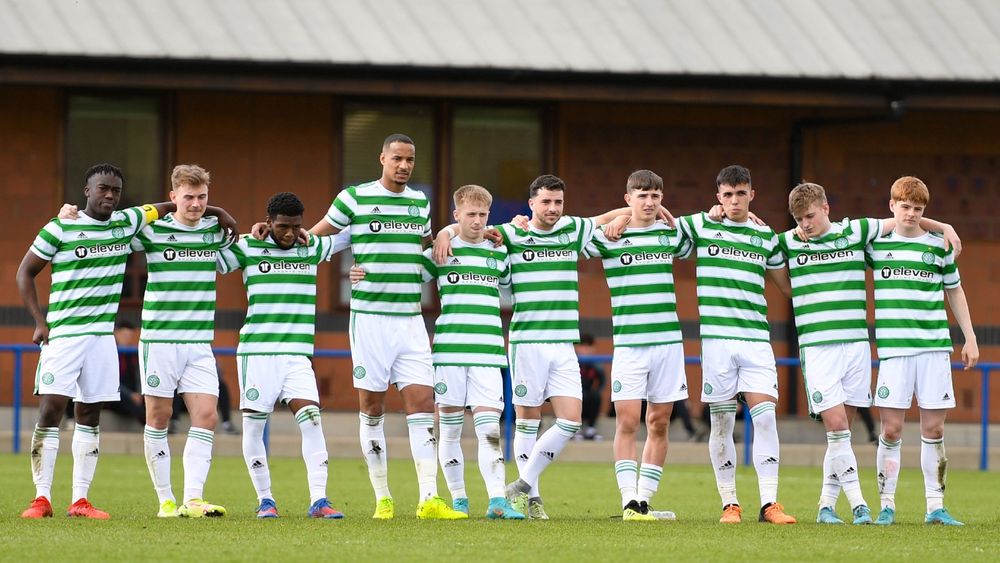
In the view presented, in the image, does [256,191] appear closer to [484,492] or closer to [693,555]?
[484,492]

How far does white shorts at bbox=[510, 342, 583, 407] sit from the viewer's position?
10.4 m

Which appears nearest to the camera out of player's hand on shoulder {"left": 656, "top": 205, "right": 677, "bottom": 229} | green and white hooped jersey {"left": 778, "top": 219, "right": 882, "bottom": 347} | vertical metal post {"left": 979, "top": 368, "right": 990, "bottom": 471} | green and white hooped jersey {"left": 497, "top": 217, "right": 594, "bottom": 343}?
green and white hooped jersey {"left": 778, "top": 219, "right": 882, "bottom": 347}

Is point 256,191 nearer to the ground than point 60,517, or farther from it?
farther from it

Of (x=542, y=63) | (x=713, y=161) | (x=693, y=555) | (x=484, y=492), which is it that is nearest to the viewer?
(x=693, y=555)

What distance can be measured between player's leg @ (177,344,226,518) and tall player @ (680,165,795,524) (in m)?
3.19

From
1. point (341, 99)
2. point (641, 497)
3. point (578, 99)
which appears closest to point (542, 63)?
point (578, 99)

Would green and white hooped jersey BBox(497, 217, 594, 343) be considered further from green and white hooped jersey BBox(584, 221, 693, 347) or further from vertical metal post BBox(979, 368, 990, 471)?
vertical metal post BBox(979, 368, 990, 471)

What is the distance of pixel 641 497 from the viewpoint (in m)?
10.4

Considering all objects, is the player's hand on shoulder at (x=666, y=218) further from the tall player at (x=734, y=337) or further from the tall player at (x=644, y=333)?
the tall player at (x=734, y=337)

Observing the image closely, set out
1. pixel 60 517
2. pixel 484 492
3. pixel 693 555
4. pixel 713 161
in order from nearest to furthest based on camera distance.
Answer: pixel 693 555 < pixel 60 517 < pixel 484 492 < pixel 713 161

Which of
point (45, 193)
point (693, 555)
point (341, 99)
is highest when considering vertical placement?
point (341, 99)

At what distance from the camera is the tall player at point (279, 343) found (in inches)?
403

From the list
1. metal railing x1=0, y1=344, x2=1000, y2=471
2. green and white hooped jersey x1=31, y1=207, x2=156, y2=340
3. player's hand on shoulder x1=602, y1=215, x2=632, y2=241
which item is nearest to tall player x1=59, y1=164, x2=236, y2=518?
green and white hooped jersey x1=31, y1=207, x2=156, y2=340

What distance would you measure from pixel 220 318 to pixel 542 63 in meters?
4.67
